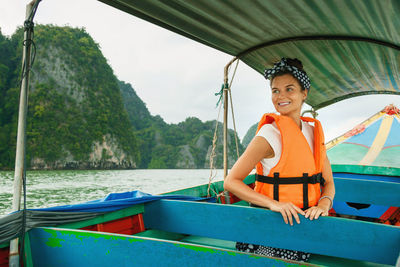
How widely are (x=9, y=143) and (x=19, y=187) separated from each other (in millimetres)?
42137

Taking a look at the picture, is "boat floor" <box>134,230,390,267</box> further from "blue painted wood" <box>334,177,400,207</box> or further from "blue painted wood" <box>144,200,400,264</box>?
"blue painted wood" <box>334,177,400,207</box>

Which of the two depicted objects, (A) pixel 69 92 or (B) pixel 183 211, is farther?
(A) pixel 69 92

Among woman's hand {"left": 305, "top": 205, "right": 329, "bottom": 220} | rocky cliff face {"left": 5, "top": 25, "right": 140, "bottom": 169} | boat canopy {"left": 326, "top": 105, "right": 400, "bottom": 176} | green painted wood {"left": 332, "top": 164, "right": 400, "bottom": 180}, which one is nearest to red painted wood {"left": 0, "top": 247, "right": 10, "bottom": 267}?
woman's hand {"left": 305, "top": 205, "right": 329, "bottom": 220}

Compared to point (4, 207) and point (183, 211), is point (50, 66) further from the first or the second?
point (183, 211)

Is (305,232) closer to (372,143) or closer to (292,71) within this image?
(292,71)

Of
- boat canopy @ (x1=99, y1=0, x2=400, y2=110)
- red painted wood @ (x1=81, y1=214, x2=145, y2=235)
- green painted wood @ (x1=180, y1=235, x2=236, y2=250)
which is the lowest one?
green painted wood @ (x1=180, y1=235, x2=236, y2=250)

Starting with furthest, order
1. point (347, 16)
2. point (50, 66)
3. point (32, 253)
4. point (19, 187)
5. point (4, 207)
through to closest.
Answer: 1. point (50, 66)
2. point (4, 207)
3. point (347, 16)
4. point (19, 187)
5. point (32, 253)

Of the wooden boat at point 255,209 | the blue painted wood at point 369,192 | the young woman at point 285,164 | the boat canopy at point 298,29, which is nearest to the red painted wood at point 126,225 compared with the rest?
the wooden boat at point 255,209

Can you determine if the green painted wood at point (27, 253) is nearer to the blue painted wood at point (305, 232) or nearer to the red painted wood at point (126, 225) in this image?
the red painted wood at point (126, 225)

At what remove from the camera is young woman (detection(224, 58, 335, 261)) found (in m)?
1.42

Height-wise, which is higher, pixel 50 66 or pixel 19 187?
pixel 50 66

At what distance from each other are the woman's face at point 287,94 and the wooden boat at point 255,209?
1.91 ft

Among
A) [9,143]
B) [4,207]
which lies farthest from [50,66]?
[4,207]

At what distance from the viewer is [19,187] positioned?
146 centimetres
